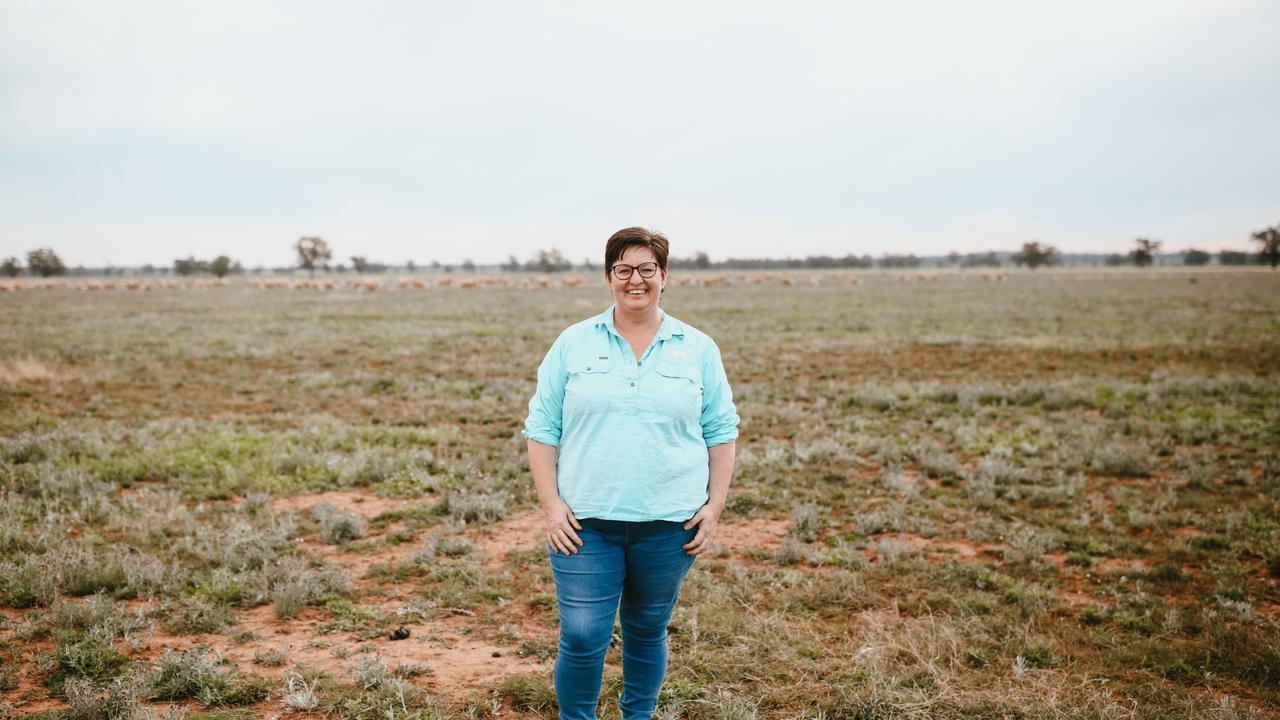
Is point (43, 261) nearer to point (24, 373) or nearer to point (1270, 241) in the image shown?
point (24, 373)

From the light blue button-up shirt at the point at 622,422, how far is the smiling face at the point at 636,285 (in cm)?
16

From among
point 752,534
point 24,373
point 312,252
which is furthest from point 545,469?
point 312,252

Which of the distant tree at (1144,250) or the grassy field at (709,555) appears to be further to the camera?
the distant tree at (1144,250)

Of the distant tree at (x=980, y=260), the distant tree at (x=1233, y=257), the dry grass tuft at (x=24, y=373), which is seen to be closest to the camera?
the dry grass tuft at (x=24, y=373)

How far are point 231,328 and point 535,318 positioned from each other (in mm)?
12334

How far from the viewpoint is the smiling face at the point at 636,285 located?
3029 millimetres

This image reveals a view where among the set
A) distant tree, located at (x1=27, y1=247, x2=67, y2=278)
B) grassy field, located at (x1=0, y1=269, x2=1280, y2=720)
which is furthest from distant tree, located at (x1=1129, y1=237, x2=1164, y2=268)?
distant tree, located at (x1=27, y1=247, x2=67, y2=278)

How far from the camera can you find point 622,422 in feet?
9.73

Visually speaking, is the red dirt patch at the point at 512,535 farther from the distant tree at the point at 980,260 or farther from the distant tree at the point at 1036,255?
the distant tree at the point at 980,260

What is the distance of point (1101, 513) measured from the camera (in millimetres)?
7543

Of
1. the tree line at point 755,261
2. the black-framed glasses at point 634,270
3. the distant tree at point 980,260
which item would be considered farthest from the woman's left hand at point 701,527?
the distant tree at point 980,260

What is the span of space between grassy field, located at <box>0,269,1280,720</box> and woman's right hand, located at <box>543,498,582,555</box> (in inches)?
69.7

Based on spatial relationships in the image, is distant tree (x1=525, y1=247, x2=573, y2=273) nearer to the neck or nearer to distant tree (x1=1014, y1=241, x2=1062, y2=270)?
distant tree (x1=1014, y1=241, x2=1062, y2=270)

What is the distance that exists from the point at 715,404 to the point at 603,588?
3.32 ft
